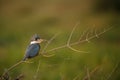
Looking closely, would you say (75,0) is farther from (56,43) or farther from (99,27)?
(56,43)

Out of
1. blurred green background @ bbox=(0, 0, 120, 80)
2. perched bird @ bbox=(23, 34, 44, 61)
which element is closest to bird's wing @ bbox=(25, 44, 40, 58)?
perched bird @ bbox=(23, 34, 44, 61)

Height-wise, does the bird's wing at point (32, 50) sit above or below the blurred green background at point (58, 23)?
above

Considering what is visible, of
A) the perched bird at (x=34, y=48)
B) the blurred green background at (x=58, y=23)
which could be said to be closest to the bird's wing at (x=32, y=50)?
the perched bird at (x=34, y=48)

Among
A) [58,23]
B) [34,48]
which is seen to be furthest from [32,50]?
[58,23]

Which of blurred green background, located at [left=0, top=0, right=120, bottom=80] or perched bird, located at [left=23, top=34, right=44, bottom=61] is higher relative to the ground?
perched bird, located at [left=23, top=34, right=44, bottom=61]

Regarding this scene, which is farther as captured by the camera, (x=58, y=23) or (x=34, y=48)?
(x=58, y=23)

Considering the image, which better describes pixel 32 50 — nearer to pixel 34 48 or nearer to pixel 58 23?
pixel 34 48

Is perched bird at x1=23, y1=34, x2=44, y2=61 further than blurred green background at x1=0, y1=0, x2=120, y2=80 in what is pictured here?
No

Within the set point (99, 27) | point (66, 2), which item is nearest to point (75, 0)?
point (66, 2)

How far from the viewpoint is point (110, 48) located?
19.1 meters

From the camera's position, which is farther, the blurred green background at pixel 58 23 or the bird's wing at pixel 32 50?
the blurred green background at pixel 58 23

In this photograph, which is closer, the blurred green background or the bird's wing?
the bird's wing

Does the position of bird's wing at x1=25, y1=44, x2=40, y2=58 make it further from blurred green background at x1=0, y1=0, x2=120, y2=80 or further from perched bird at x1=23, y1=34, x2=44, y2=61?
blurred green background at x1=0, y1=0, x2=120, y2=80

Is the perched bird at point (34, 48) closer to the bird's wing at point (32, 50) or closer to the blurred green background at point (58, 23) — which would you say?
the bird's wing at point (32, 50)
